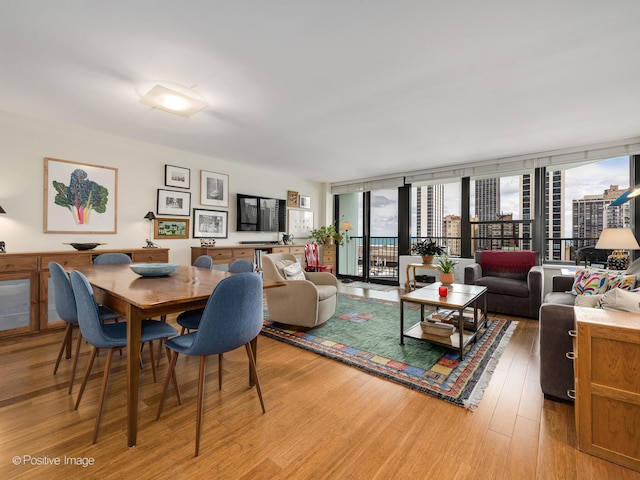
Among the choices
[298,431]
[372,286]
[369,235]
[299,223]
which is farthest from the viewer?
[369,235]

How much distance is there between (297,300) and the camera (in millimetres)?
3174

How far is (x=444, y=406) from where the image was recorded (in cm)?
184

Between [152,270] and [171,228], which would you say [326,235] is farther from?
[152,270]

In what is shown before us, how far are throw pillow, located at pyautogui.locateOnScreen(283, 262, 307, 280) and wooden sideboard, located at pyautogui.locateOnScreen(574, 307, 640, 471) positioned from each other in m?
2.57

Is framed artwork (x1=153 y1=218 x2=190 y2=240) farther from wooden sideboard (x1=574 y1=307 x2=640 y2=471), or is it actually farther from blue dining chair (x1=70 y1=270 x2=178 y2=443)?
wooden sideboard (x1=574 y1=307 x2=640 y2=471)

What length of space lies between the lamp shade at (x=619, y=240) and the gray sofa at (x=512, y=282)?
0.72 m

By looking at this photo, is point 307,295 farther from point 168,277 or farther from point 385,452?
point 385,452

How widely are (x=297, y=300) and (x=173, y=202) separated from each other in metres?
2.59

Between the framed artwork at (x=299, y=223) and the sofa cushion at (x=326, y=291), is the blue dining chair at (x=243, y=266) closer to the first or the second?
the sofa cushion at (x=326, y=291)

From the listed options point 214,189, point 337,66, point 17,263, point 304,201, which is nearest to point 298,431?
point 337,66

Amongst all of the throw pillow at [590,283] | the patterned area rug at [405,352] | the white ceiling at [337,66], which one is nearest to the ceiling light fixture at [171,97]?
the white ceiling at [337,66]

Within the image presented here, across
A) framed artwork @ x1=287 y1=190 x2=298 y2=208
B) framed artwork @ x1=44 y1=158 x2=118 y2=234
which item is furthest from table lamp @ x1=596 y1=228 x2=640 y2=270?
framed artwork @ x1=44 y1=158 x2=118 y2=234

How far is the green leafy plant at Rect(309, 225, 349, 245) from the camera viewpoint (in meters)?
6.60

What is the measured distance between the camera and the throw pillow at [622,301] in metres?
1.62
